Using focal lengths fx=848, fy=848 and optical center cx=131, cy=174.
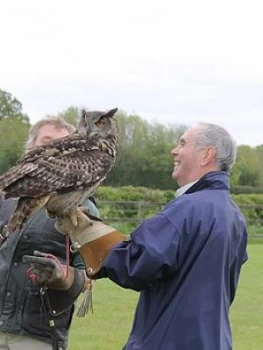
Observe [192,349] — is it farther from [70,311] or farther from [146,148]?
[146,148]

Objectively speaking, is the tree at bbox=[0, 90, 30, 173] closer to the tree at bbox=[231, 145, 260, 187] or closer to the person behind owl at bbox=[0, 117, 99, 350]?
the tree at bbox=[231, 145, 260, 187]

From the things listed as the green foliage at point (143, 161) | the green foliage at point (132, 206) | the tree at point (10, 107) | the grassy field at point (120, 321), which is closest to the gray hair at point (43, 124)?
the grassy field at point (120, 321)

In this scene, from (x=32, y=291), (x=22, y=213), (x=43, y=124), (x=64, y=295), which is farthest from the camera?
(x=43, y=124)

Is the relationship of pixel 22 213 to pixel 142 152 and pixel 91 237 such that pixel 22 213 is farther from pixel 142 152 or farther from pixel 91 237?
pixel 142 152

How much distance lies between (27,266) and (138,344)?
3.11 feet

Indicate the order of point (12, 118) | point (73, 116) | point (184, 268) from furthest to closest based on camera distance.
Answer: point (12, 118)
point (73, 116)
point (184, 268)

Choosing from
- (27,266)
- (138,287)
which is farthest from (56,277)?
(138,287)

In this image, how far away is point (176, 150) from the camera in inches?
179

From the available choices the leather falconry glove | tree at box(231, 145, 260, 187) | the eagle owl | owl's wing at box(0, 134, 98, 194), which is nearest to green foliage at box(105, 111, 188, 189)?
tree at box(231, 145, 260, 187)

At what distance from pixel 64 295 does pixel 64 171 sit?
77cm

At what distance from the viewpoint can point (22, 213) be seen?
4.49 meters

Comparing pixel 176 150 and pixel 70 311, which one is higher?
pixel 176 150

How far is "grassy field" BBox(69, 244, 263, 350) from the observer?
406 inches

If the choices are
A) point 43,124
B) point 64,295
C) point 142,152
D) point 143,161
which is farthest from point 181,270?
point 142,152
